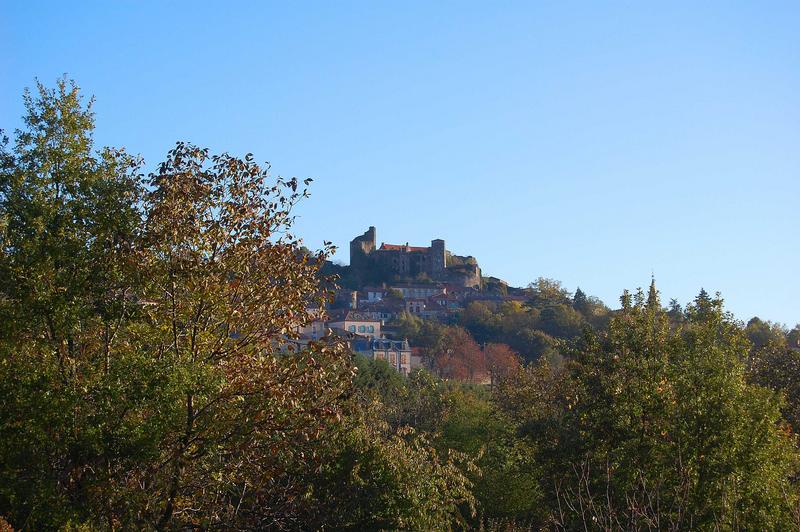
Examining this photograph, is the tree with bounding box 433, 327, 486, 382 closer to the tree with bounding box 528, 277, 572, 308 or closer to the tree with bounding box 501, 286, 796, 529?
the tree with bounding box 528, 277, 572, 308

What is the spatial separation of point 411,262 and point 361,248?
9828 mm

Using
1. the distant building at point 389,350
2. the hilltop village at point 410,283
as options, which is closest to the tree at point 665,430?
the distant building at point 389,350

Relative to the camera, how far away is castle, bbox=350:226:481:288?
162125mm

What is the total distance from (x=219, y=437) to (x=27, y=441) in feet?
8.01

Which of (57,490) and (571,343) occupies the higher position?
(571,343)

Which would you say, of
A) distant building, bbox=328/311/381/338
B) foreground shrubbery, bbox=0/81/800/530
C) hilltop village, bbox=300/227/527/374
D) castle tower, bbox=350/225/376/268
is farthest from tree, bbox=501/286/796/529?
castle tower, bbox=350/225/376/268

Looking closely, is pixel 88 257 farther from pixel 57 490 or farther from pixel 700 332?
pixel 700 332

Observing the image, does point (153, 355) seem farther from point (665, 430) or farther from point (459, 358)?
point (459, 358)

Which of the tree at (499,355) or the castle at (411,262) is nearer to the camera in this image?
the tree at (499,355)

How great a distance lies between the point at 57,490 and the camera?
40.3 ft

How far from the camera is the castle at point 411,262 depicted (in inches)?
6383

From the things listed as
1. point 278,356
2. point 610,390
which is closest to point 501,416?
point 610,390

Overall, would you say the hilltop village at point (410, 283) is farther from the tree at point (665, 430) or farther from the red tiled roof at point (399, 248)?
the tree at point (665, 430)

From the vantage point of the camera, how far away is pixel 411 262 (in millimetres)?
165875
